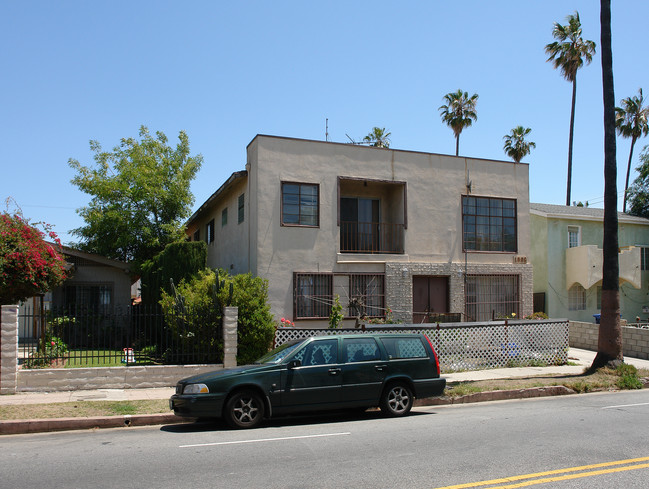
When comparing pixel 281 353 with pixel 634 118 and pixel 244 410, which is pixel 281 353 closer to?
pixel 244 410

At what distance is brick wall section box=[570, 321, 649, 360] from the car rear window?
12.0 meters

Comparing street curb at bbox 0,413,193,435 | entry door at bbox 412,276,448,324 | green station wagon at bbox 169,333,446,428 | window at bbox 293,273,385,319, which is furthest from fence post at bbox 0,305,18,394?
entry door at bbox 412,276,448,324

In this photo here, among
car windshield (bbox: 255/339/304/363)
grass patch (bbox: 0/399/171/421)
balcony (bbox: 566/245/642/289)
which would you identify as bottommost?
grass patch (bbox: 0/399/171/421)

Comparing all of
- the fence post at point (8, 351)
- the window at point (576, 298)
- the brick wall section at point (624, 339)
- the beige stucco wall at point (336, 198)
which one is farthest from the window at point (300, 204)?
the window at point (576, 298)

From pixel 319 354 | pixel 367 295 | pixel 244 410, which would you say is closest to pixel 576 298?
pixel 367 295

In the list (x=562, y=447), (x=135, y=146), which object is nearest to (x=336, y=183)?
(x=562, y=447)

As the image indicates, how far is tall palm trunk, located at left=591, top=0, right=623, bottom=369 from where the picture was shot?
562 inches

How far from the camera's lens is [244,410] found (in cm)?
883

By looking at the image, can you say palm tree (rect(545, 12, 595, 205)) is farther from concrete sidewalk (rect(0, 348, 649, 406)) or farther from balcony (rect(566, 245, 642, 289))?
concrete sidewalk (rect(0, 348, 649, 406))

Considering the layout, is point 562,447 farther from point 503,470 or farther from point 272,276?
point 272,276

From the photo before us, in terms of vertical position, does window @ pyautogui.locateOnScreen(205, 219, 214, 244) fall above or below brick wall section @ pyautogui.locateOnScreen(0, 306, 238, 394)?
above

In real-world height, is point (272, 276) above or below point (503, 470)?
above

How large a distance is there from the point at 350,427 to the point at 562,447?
3153 mm

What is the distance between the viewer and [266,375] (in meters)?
8.94
